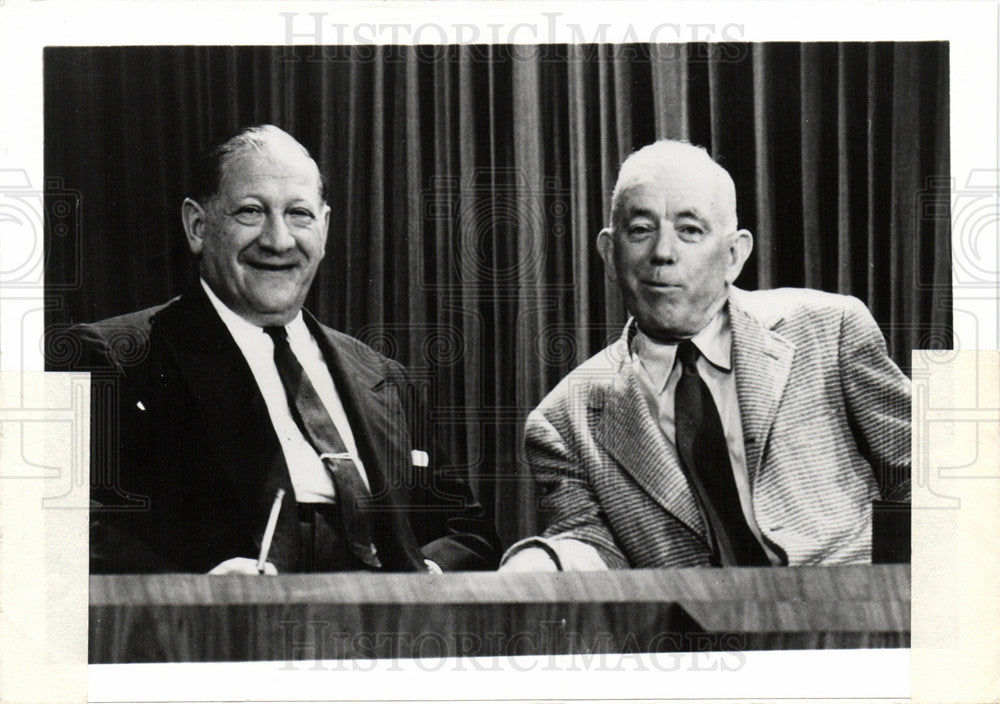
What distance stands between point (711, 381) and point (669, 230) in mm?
542

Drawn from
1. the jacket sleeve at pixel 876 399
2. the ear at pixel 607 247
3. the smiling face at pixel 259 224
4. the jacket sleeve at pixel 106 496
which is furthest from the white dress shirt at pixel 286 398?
the jacket sleeve at pixel 876 399

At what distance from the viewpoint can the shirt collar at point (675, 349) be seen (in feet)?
11.6

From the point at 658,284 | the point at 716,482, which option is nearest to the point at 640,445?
the point at 716,482

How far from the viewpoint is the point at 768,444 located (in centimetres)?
351

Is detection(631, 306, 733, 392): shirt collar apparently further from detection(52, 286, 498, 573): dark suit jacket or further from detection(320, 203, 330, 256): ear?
detection(320, 203, 330, 256): ear

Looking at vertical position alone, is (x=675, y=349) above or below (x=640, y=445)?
above

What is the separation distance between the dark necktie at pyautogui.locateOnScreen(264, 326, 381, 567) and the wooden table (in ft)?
0.46

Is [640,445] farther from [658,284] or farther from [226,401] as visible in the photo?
[226,401]

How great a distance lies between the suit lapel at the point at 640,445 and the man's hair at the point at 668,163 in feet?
1.83

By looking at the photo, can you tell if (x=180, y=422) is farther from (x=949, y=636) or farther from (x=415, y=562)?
(x=949, y=636)

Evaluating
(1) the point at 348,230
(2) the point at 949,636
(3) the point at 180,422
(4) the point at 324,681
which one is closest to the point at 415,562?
(4) the point at 324,681

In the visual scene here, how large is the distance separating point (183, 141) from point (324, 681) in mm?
1878

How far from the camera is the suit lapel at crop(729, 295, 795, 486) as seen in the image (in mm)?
3521

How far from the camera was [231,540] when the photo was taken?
3.42 meters
